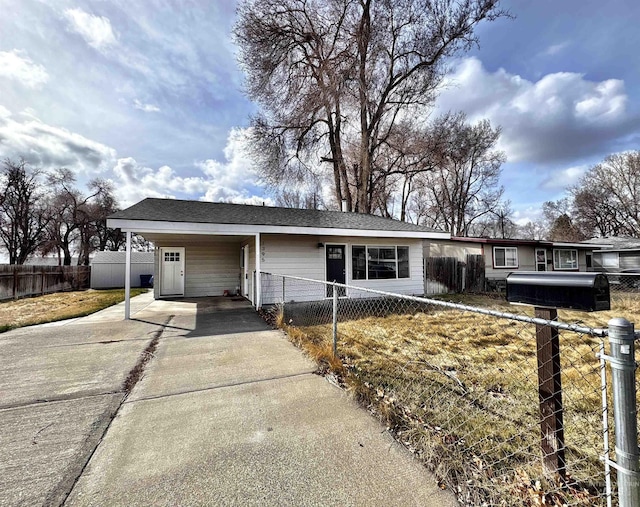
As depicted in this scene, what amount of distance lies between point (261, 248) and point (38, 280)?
14225mm

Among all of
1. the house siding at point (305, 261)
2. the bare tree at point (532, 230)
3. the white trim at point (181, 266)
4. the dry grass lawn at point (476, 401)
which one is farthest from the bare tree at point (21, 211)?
the bare tree at point (532, 230)

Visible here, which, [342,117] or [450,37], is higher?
[450,37]

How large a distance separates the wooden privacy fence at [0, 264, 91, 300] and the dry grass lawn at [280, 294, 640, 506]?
51.2ft

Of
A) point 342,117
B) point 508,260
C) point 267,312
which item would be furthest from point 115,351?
point 508,260

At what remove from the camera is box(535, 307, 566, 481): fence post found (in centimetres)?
176

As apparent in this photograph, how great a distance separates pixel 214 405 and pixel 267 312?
506 cm

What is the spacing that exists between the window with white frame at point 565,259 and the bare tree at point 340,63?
501 inches

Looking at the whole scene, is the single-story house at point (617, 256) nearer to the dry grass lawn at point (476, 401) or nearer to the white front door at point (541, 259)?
the white front door at point (541, 259)

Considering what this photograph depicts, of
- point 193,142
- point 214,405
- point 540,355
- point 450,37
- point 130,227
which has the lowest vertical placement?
point 214,405

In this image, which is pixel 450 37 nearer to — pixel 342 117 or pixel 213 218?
pixel 342 117

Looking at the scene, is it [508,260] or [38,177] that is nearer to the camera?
[508,260]

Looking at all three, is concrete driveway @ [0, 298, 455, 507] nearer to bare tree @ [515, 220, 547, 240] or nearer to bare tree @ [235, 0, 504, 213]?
bare tree @ [235, 0, 504, 213]

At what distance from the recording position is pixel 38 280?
606 inches

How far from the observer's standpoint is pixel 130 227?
7395mm
